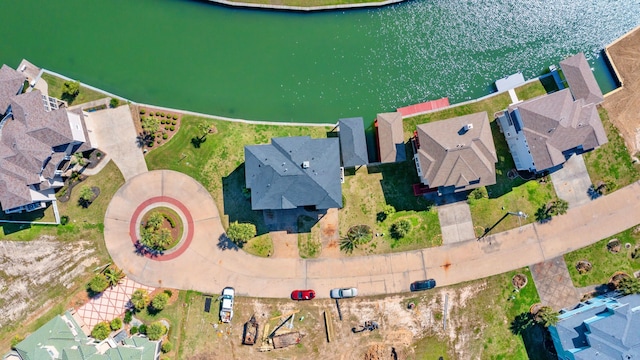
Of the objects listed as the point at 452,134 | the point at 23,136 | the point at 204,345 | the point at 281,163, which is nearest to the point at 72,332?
the point at 204,345

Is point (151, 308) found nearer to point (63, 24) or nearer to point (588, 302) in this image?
point (63, 24)

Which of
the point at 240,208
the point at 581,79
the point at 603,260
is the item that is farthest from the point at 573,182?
the point at 240,208

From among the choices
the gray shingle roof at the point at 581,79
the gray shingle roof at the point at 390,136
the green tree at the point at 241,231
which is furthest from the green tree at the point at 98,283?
the gray shingle roof at the point at 581,79

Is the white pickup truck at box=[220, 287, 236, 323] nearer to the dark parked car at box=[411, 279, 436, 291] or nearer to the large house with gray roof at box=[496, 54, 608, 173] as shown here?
the dark parked car at box=[411, 279, 436, 291]

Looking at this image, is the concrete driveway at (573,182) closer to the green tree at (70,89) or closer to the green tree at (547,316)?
the green tree at (547,316)

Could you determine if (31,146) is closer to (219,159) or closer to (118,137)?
(118,137)
